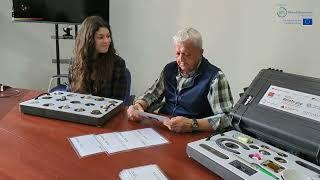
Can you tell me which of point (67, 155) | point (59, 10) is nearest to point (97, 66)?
point (67, 155)

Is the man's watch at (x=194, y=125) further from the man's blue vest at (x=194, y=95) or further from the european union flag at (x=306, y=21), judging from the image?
the european union flag at (x=306, y=21)

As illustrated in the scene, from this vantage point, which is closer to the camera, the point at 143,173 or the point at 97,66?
the point at 143,173

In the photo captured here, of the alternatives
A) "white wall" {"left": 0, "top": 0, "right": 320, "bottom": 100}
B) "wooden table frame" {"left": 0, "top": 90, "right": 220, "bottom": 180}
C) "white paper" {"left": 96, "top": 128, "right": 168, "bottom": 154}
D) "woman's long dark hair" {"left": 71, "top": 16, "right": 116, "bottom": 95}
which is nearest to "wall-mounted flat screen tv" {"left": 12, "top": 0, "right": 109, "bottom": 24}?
"white wall" {"left": 0, "top": 0, "right": 320, "bottom": 100}

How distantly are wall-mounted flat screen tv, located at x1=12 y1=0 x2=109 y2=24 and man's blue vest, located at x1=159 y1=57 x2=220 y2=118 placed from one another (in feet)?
4.55

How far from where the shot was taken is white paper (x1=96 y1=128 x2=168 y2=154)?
1214 mm

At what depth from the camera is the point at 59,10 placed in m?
2.89

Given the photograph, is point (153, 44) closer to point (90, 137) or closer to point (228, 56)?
point (228, 56)

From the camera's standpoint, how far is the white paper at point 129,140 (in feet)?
3.98

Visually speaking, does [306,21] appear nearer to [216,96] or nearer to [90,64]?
[216,96]

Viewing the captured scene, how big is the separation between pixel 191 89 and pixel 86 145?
72 cm

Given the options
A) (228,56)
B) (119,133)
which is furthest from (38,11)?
(119,133)

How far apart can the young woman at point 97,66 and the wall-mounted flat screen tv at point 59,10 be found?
795mm

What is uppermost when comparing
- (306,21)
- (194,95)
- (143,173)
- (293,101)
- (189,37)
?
(306,21)

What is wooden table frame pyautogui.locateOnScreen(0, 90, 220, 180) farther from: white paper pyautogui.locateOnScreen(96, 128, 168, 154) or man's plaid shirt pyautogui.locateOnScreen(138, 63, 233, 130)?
man's plaid shirt pyautogui.locateOnScreen(138, 63, 233, 130)
